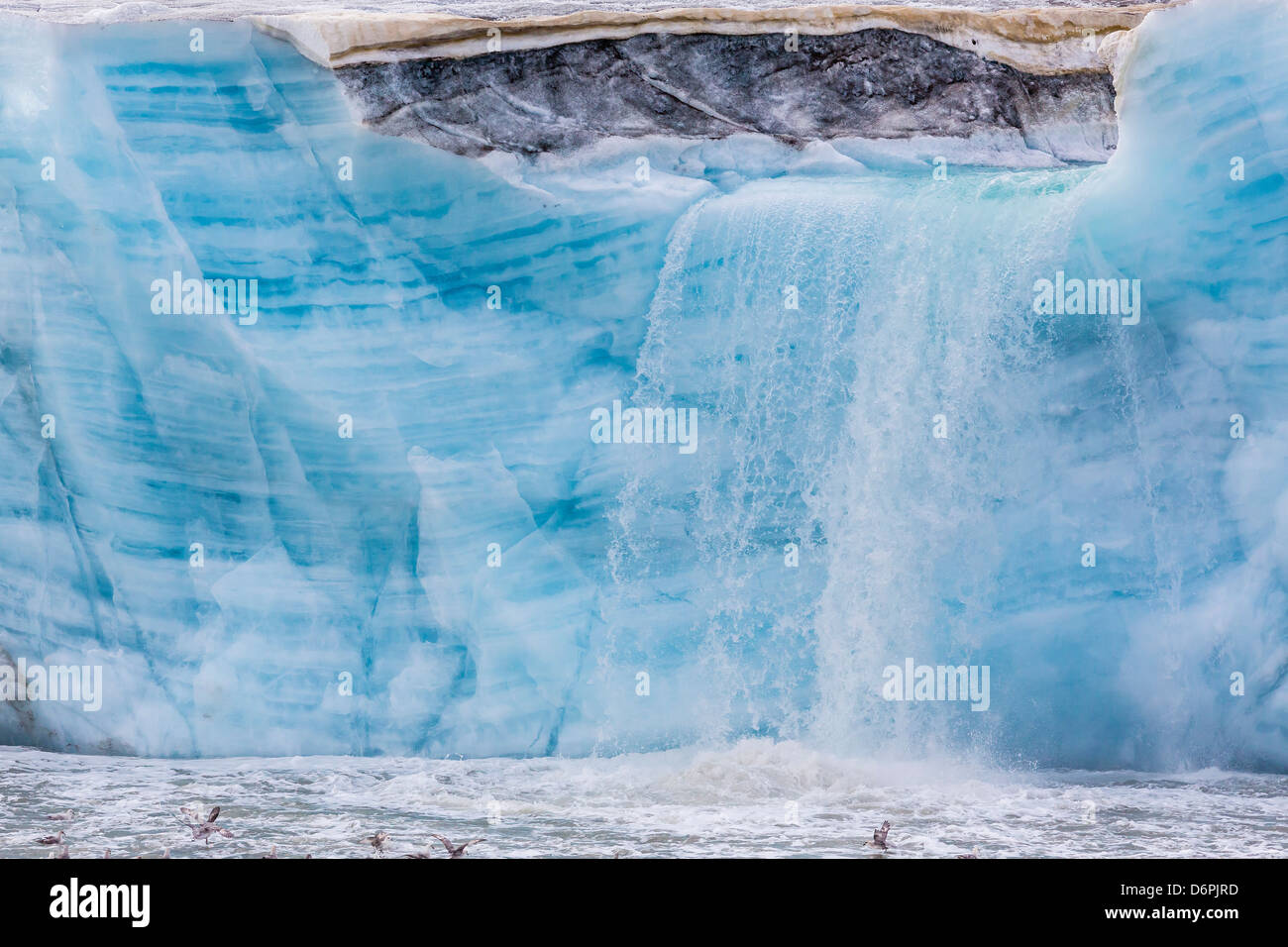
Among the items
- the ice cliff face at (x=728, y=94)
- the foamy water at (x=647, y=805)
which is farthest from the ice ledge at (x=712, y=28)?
the foamy water at (x=647, y=805)

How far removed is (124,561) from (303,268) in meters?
1.93

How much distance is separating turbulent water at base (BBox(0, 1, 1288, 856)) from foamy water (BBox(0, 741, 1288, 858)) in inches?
4.5

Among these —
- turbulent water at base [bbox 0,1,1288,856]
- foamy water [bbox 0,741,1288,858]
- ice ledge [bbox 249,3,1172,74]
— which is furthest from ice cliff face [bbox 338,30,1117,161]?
foamy water [bbox 0,741,1288,858]

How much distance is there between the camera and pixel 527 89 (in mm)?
8547

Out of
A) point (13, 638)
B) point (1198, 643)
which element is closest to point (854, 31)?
point (1198, 643)

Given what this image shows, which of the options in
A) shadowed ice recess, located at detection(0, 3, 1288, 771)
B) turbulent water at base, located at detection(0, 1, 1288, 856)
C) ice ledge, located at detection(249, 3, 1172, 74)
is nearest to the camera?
turbulent water at base, located at detection(0, 1, 1288, 856)

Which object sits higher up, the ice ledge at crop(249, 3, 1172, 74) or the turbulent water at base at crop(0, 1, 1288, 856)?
the ice ledge at crop(249, 3, 1172, 74)

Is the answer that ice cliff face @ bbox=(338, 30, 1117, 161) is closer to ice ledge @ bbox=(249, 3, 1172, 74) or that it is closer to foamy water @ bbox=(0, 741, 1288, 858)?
ice ledge @ bbox=(249, 3, 1172, 74)

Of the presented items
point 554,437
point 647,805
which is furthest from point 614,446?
point 647,805

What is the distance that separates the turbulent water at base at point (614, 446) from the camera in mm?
7871

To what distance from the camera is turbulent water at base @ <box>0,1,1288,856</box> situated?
7.87 meters

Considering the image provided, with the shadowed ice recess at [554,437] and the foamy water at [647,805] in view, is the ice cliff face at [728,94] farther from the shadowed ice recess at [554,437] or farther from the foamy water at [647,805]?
the foamy water at [647,805]

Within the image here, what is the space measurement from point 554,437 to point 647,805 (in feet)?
7.38

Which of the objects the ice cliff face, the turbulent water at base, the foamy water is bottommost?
the foamy water
